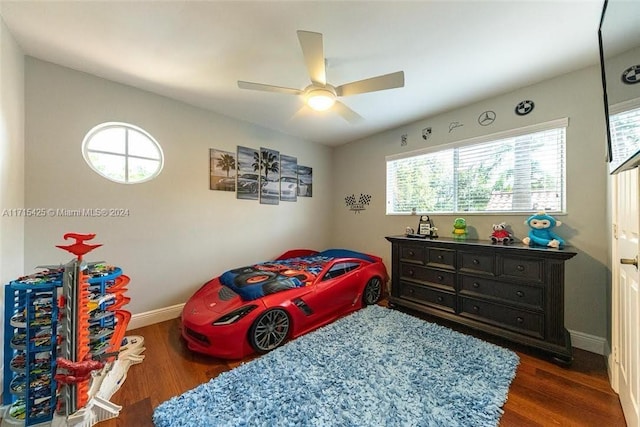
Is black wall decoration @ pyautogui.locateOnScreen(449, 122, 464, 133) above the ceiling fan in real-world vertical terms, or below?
above

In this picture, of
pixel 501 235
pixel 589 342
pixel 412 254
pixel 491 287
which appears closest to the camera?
pixel 589 342

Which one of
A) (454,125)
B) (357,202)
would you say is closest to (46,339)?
(357,202)

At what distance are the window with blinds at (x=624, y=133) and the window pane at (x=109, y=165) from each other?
378 cm

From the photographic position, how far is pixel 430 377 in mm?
1648

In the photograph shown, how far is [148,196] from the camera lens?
256 centimetres

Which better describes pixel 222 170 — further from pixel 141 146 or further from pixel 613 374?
pixel 613 374

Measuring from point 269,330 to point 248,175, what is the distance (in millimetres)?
2097

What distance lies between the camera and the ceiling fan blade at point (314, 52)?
141 cm

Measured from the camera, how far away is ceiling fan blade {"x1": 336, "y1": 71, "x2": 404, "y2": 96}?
5.56ft

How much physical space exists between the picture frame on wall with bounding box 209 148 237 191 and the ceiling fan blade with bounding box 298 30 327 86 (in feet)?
5.78

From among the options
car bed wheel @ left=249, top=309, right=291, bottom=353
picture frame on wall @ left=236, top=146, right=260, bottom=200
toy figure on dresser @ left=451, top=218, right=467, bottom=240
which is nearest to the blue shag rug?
car bed wheel @ left=249, top=309, right=291, bottom=353

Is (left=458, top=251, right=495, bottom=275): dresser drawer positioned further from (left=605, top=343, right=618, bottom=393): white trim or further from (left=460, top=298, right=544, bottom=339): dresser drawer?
(left=605, top=343, right=618, bottom=393): white trim

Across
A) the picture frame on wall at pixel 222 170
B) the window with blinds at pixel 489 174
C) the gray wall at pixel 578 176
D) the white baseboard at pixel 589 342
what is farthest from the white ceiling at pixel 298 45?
the white baseboard at pixel 589 342

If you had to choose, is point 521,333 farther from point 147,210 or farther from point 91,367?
point 147,210
